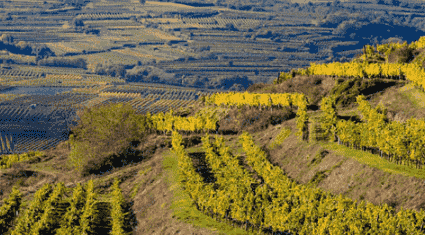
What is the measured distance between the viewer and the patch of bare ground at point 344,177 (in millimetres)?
80375

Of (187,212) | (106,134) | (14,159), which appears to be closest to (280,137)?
(187,212)

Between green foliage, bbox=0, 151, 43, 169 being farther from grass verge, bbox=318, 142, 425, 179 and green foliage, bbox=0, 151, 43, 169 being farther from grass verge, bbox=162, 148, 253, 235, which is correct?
grass verge, bbox=318, 142, 425, 179

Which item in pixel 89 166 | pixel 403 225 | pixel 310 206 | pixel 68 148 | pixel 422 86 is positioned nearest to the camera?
pixel 403 225

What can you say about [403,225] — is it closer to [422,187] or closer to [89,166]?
[422,187]

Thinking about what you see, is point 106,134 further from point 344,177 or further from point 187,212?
point 344,177

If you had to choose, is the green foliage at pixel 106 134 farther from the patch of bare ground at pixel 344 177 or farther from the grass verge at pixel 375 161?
the grass verge at pixel 375 161

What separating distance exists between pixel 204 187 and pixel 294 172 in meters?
23.3

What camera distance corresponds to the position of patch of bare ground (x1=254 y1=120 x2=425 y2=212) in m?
80.4

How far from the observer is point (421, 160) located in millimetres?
87750

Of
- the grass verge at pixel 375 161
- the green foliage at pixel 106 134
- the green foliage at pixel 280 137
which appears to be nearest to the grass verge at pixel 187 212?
the green foliage at pixel 280 137

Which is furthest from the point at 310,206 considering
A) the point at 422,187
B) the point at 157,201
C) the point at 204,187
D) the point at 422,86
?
the point at 422,86

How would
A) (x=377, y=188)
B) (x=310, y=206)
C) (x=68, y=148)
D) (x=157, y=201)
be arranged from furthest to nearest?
(x=68, y=148) → (x=157, y=201) → (x=377, y=188) → (x=310, y=206)

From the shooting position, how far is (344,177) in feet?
306

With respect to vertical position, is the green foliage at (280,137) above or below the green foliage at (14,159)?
above
